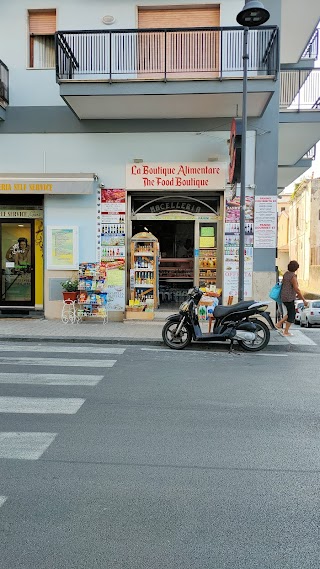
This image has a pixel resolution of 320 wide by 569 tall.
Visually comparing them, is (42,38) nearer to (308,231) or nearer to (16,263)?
(16,263)

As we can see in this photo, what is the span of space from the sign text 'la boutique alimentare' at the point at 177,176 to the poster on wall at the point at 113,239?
54 centimetres

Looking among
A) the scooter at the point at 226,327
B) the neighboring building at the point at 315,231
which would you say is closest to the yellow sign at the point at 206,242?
the scooter at the point at 226,327

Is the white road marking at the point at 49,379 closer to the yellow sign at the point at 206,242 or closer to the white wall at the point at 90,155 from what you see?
the white wall at the point at 90,155

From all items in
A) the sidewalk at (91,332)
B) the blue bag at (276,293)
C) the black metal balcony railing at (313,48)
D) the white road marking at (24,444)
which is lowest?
the white road marking at (24,444)

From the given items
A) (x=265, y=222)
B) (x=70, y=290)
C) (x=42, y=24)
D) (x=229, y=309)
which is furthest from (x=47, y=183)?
(x=229, y=309)

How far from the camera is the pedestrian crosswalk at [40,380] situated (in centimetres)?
442

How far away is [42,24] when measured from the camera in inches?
503

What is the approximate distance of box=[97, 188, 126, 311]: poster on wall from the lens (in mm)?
12633

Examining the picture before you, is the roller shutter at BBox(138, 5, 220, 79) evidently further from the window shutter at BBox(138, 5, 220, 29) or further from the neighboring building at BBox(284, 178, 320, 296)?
the neighboring building at BBox(284, 178, 320, 296)

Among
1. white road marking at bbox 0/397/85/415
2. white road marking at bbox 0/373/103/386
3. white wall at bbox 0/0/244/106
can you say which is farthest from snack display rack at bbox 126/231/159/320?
white road marking at bbox 0/397/85/415

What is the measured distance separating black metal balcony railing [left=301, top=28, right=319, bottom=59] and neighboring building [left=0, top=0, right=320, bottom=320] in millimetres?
2308

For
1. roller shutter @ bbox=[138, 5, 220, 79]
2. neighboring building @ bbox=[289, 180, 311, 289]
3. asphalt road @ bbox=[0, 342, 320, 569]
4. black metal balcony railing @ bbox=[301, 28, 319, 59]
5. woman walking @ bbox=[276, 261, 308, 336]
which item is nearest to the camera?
asphalt road @ bbox=[0, 342, 320, 569]

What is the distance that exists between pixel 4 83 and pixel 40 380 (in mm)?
9157

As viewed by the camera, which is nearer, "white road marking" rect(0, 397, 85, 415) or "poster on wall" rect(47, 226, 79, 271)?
"white road marking" rect(0, 397, 85, 415)
